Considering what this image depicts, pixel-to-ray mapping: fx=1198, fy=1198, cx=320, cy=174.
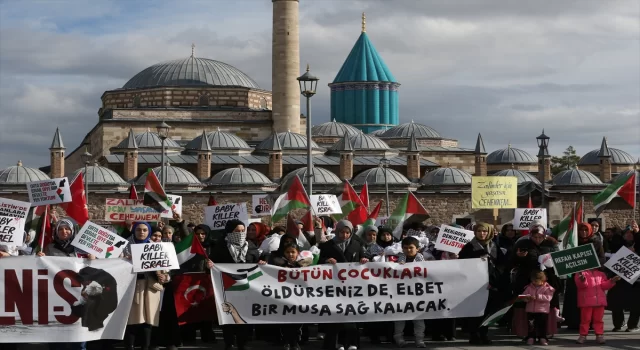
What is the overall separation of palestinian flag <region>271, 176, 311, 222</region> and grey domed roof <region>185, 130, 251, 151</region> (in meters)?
36.7

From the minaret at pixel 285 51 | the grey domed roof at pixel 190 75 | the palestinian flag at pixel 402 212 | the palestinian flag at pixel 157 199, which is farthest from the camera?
the grey domed roof at pixel 190 75

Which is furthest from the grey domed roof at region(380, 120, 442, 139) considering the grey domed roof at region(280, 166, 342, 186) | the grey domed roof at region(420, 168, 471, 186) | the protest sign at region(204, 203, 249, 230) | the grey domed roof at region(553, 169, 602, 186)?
the protest sign at region(204, 203, 249, 230)

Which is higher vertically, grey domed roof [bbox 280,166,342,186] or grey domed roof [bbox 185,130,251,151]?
grey domed roof [bbox 185,130,251,151]

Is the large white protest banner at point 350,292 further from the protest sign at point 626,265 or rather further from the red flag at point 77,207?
the red flag at point 77,207

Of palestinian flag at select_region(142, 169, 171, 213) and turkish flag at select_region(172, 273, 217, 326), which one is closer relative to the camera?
turkish flag at select_region(172, 273, 217, 326)

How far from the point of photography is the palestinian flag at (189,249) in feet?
39.6

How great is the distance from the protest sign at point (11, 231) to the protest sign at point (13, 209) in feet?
0.25

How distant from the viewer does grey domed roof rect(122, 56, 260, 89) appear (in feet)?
208

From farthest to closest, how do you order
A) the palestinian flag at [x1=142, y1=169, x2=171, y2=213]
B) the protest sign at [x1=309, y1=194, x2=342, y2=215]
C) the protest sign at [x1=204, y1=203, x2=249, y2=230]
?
the protest sign at [x1=309, y1=194, x2=342, y2=215], the palestinian flag at [x1=142, y1=169, x2=171, y2=213], the protest sign at [x1=204, y1=203, x2=249, y2=230]

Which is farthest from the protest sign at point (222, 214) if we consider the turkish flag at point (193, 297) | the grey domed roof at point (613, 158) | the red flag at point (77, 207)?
the grey domed roof at point (613, 158)

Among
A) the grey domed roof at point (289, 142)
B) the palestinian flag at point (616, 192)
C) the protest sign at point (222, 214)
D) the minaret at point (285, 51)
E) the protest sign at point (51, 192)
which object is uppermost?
the minaret at point (285, 51)

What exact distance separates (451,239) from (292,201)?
18.1ft

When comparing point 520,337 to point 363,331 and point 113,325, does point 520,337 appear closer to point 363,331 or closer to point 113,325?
point 363,331

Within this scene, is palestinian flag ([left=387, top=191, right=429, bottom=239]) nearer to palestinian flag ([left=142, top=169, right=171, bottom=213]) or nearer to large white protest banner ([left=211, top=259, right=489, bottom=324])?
palestinian flag ([left=142, top=169, right=171, bottom=213])
